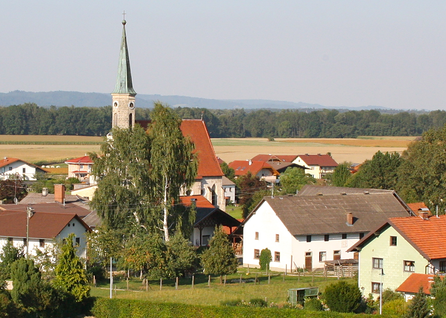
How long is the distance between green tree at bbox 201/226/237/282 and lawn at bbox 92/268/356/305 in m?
0.74

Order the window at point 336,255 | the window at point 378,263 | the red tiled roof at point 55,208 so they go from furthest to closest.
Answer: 1. the red tiled roof at point 55,208
2. the window at point 336,255
3. the window at point 378,263

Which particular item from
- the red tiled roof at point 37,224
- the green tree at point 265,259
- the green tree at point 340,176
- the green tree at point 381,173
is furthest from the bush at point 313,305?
the green tree at point 340,176

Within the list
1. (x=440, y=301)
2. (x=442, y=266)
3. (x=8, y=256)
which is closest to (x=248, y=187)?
(x=8, y=256)

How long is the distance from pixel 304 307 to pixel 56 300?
10.5 metres

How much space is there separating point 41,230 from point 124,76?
73.7ft

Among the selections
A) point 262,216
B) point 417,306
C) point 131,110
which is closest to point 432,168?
point 262,216

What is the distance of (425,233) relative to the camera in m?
35.1

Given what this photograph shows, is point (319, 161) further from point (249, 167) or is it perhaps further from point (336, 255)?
point (336, 255)

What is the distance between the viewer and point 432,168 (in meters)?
60.8

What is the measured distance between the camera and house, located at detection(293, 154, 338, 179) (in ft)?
391

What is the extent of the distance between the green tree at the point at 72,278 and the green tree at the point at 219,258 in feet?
26.4

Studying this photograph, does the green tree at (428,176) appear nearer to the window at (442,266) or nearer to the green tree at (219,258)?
the green tree at (219,258)

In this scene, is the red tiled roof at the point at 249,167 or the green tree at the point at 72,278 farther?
the red tiled roof at the point at 249,167

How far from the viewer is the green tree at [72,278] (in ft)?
109
